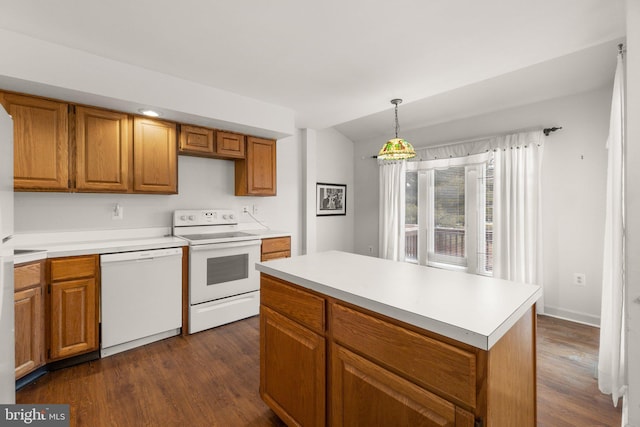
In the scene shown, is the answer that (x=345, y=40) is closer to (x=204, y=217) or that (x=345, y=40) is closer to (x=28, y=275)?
(x=204, y=217)

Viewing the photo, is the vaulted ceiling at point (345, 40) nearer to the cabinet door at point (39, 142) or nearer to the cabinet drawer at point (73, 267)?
the cabinet door at point (39, 142)

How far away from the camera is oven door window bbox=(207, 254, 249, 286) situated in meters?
2.99

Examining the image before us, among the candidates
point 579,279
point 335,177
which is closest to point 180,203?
point 335,177

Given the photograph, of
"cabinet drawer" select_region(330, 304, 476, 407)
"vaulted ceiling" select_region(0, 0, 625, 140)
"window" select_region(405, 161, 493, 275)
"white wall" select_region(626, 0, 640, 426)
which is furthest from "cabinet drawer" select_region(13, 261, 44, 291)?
"window" select_region(405, 161, 493, 275)

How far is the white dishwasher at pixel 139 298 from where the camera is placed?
95.3 inches

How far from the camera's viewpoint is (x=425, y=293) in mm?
1221

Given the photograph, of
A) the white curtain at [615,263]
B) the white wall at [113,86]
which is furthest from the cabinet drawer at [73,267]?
the white curtain at [615,263]

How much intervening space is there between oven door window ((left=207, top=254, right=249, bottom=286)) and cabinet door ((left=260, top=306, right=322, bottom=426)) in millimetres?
1462

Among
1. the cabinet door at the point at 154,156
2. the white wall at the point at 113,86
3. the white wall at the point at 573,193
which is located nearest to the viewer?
the white wall at the point at 113,86

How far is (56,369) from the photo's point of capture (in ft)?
7.39

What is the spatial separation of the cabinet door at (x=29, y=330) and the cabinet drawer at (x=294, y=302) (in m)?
1.65

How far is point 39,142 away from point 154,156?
82cm

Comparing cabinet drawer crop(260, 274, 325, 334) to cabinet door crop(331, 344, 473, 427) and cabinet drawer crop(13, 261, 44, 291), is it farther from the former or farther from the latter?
cabinet drawer crop(13, 261, 44, 291)

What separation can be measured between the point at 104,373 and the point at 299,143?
350 cm
